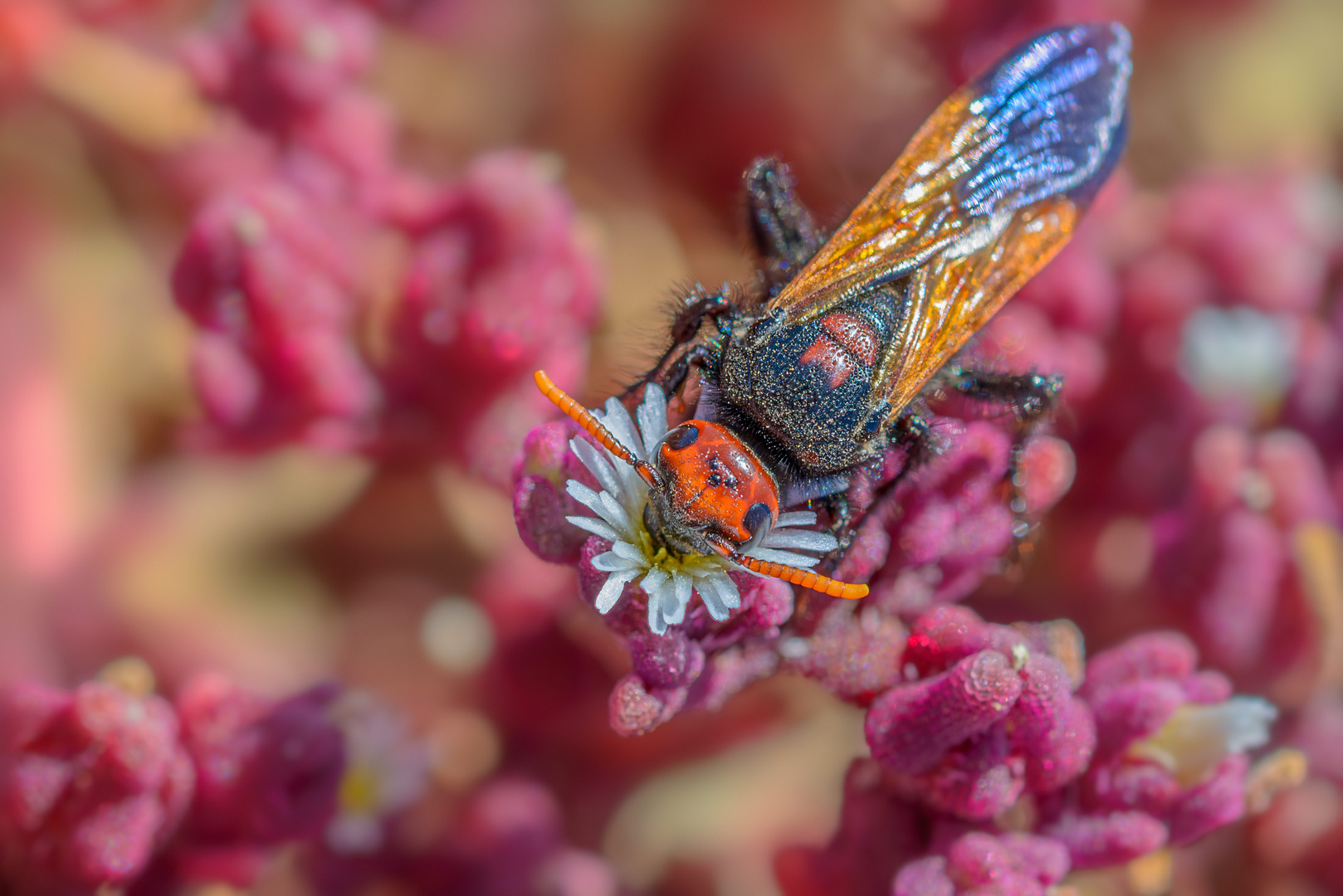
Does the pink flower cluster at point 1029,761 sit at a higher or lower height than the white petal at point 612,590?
lower

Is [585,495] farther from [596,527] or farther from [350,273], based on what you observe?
[350,273]

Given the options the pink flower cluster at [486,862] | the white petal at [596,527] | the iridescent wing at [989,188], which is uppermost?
the iridescent wing at [989,188]

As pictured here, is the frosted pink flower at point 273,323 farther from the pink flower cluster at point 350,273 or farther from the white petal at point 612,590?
the white petal at point 612,590

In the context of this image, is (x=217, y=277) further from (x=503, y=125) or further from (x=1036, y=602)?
(x=1036, y=602)

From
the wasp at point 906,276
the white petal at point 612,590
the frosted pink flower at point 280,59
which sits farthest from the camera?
the frosted pink flower at point 280,59

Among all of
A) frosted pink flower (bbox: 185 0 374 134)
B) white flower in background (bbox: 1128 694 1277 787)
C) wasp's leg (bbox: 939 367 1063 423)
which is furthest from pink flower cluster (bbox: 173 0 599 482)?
white flower in background (bbox: 1128 694 1277 787)

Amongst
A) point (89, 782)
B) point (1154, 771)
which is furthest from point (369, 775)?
point (1154, 771)

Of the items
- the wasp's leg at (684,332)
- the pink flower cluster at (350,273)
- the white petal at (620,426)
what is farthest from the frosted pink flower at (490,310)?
the white petal at (620,426)
